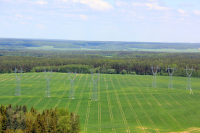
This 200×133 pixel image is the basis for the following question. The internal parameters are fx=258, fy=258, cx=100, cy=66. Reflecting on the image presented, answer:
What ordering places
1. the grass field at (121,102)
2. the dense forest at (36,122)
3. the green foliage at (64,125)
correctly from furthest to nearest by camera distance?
the grass field at (121,102), the green foliage at (64,125), the dense forest at (36,122)

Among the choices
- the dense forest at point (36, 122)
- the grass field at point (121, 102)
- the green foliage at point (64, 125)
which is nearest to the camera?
the dense forest at point (36, 122)

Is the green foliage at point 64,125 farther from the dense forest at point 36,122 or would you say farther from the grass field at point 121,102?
the grass field at point 121,102

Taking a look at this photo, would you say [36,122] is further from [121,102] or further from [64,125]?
[121,102]

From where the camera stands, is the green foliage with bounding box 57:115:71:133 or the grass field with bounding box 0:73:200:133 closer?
the green foliage with bounding box 57:115:71:133

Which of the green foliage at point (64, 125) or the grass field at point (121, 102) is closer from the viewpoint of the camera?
the green foliage at point (64, 125)

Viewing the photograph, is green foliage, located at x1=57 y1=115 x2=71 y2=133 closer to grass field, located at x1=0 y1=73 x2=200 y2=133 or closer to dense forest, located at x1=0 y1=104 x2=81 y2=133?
dense forest, located at x1=0 y1=104 x2=81 y2=133

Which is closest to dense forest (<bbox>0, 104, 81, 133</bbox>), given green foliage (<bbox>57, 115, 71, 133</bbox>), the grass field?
green foliage (<bbox>57, 115, 71, 133</bbox>)

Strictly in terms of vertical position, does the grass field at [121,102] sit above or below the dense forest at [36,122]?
below

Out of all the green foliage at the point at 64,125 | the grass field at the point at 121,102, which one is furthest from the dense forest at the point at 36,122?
the grass field at the point at 121,102
